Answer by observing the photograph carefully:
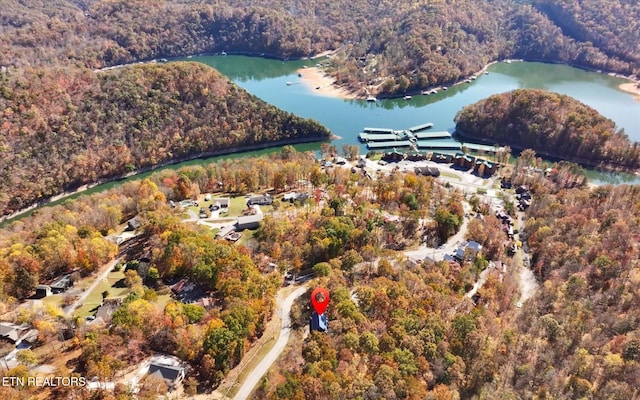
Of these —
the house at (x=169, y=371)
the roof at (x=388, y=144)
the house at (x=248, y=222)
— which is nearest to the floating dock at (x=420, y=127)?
the roof at (x=388, y=144)

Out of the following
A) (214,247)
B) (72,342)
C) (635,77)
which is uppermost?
(635,77)

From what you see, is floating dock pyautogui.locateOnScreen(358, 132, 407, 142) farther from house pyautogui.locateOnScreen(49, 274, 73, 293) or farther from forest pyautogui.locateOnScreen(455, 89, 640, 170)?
house pyautogui.locateOnScreen(49, 274, 73, 293)

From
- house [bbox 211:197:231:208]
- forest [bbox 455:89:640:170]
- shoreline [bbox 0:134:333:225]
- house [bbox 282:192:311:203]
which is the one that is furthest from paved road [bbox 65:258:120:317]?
forest [bbox 455:89:640:170]

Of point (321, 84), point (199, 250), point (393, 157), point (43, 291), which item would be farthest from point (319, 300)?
point (321, 84)

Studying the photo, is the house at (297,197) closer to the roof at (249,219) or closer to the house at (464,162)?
the roof at (249,219)

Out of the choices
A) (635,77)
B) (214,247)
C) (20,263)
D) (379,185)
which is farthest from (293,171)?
(635,77)

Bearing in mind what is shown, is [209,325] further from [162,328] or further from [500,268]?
[500,268]
